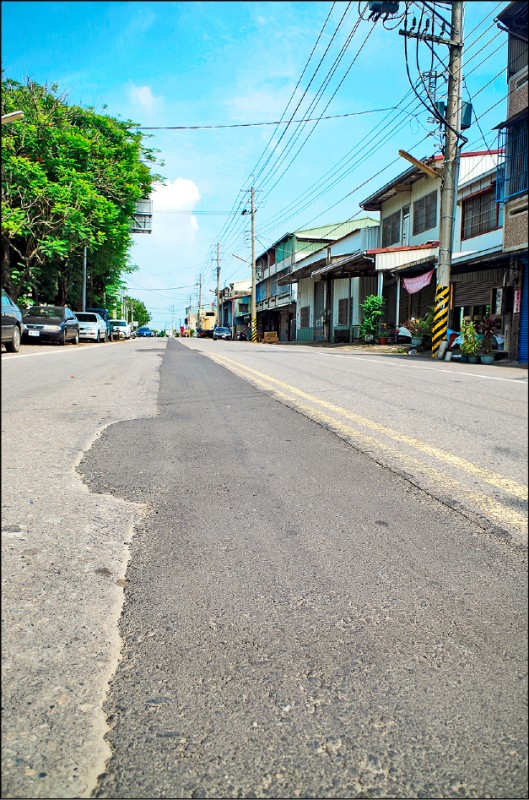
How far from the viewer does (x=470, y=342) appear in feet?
5.17

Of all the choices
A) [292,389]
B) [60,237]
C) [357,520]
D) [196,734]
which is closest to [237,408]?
[292,389]

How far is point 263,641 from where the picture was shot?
153cm

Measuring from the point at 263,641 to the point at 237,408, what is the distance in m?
4.36

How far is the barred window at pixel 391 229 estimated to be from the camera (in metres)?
26.0

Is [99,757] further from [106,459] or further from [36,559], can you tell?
[106,459]

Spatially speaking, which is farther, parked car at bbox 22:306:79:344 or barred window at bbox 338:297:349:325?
barred window at bbox 338:297:349:325

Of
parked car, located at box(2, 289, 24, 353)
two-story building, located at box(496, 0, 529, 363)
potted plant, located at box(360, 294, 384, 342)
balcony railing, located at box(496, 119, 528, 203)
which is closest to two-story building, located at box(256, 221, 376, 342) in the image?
potted plant, located at box(360, 294, 384, 342)

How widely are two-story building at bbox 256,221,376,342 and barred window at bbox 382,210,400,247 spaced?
35.9ft

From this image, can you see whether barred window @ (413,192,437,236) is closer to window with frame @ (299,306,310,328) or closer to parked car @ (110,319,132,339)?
window with frame @ (299,306,310,328)

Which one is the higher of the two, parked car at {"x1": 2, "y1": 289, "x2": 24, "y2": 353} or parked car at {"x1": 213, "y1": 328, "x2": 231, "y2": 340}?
parked car at {"x1": 213, "y1": 328, "x2": 231, "y2": 340}

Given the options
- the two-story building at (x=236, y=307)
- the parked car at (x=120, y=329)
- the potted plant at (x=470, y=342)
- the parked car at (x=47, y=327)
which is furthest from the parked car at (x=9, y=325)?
the two-story building at (x=236, y=307)

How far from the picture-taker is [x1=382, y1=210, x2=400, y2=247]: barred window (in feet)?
85.2

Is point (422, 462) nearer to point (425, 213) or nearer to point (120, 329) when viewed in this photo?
point (425, 213)

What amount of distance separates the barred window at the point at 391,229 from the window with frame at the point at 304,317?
10.8 meters
